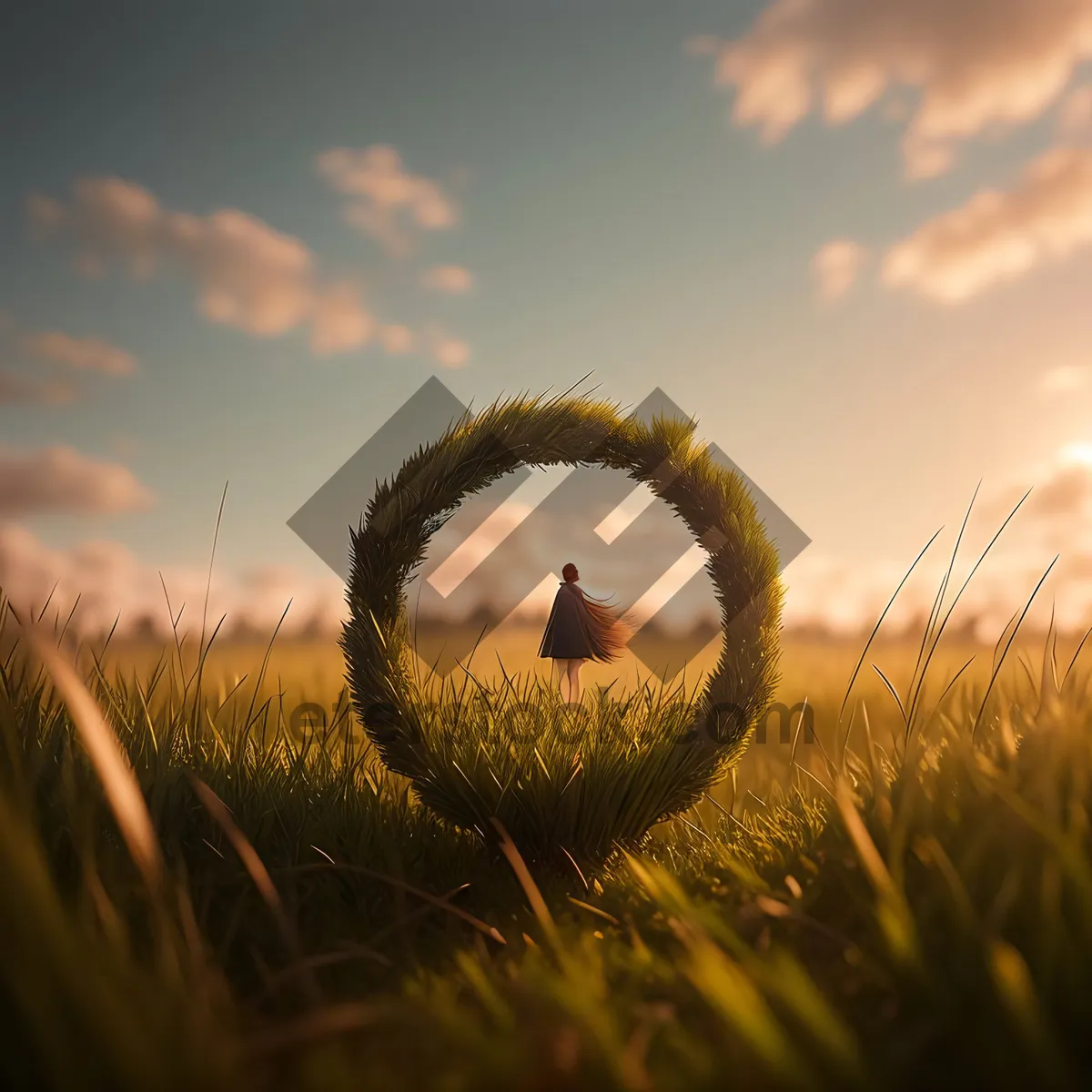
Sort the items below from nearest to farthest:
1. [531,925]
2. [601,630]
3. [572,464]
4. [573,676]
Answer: [531,925]
[572,464]
[601,630]
[573,676]

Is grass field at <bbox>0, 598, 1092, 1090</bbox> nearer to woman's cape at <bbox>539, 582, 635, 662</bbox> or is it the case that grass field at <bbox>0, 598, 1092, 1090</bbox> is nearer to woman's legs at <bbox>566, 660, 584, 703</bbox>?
woman's cape at <bbox>539, 582, 635, 662</bbox>

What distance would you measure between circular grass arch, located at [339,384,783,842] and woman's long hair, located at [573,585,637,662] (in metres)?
0.94

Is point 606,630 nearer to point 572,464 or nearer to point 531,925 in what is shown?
point 572,464

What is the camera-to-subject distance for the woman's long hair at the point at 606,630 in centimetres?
489

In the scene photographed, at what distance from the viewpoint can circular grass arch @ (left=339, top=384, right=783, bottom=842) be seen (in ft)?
11.7

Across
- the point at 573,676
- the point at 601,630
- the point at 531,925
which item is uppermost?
the point at 601,630

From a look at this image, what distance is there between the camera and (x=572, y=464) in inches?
157

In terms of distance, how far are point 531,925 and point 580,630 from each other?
2367 millimetres

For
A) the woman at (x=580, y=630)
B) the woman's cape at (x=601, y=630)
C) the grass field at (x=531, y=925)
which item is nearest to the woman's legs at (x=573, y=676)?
the woman at (x=580, y=630)

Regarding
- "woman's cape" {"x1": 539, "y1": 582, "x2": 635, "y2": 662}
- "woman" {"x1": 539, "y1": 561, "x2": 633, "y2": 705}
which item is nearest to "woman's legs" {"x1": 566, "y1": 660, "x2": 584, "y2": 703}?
"woman" {"x1": 539, "y1": 561, "x2": 633, "y2": 705}

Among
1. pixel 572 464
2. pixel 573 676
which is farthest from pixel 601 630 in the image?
pixel 572 464

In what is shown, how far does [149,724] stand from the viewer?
3.49 metres

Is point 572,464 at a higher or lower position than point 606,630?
higher

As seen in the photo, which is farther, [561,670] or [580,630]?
[561,670]
